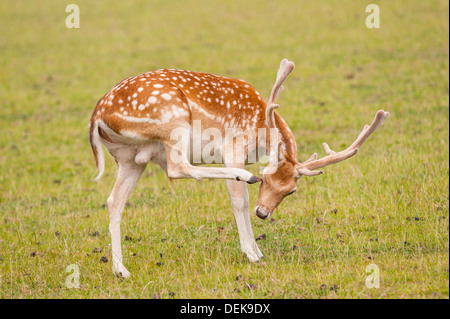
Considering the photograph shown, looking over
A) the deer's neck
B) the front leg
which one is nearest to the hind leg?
the front leg

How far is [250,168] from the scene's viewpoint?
9.60 metres

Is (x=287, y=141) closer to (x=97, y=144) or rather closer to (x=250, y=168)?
(x=97, y=144)

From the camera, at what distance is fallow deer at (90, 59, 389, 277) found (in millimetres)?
5742

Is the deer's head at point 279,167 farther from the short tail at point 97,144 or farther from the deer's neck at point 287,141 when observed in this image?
the short tail at point 97,144

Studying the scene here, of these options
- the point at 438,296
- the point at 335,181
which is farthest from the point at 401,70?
the point at 438,296

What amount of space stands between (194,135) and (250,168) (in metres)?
3.71

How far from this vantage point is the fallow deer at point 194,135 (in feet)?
18.8

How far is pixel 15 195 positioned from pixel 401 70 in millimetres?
8923

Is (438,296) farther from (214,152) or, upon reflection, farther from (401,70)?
(401,70)

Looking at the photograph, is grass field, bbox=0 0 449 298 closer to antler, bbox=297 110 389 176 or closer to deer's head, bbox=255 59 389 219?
deer's head, bbox=255 59 389 219

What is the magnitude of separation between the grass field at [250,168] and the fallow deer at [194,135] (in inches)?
24.0

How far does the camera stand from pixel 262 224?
7.29 metres

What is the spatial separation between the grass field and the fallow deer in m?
0.61

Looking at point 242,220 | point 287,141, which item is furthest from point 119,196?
point 287,141
